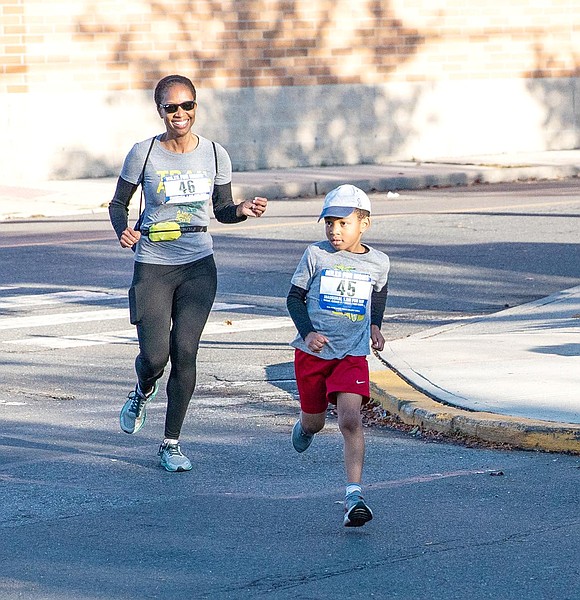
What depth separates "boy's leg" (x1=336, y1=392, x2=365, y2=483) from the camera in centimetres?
589

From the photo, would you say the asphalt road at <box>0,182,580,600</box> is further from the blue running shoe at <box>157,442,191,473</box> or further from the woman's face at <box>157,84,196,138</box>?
the woman's face at <box>157,84,196,138</box>

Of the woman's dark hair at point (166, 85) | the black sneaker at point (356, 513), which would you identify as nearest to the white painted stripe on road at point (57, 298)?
the woman's dark hair at point (166, 85)

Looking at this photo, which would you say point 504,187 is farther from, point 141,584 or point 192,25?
point 141,584

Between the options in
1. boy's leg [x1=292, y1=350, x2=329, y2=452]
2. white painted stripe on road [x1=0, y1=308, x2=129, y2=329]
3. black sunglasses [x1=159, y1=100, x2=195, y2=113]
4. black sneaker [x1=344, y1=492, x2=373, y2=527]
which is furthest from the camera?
white painted stripe on road [x1=0, y1=308, x2=129, y2=329]

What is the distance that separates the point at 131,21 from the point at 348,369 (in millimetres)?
18173

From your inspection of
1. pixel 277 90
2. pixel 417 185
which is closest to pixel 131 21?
pixel 277 90

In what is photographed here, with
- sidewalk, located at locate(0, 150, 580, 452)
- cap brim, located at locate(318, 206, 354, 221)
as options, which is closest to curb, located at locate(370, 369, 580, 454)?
sidewalk, located at locate(0, 150, 580, 452)

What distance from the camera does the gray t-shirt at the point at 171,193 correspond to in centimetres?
678

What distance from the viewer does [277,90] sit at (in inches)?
981

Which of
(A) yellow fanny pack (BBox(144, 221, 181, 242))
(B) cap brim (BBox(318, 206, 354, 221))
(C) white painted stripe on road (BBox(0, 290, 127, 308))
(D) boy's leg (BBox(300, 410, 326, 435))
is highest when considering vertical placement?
(B) cap brim (BBox(318, 206, 354, 221))

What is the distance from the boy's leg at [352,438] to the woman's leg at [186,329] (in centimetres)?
114

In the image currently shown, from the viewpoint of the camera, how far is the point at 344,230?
596 cm

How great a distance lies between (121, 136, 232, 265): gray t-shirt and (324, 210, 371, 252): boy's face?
103 centimetres

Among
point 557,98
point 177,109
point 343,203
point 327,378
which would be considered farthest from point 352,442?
point 557,98
